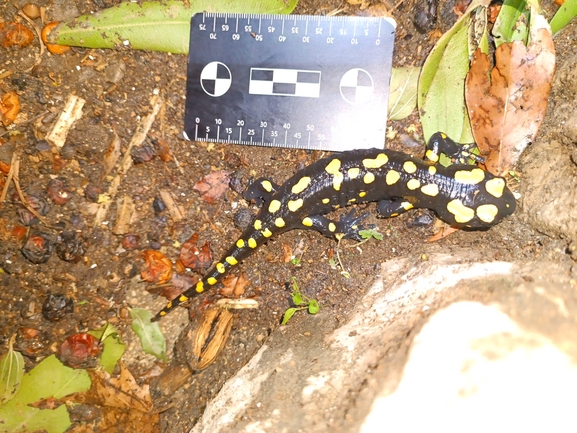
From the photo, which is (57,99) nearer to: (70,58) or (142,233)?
(70,58)

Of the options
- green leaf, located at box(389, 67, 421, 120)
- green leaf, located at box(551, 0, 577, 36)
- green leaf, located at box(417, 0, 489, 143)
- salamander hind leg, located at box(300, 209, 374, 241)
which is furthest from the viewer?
salamander hind leg, located at box(300, 209, 374, 241)

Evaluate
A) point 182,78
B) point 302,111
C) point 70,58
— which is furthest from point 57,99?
point 302,111

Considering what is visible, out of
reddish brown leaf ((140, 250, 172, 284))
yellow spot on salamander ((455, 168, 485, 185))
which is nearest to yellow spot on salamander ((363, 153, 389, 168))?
yellow spot on salamander ((455, 168, 485, 185))

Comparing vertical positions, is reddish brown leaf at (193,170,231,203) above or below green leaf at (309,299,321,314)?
above

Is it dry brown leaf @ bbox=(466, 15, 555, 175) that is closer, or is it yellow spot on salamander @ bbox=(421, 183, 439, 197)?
dry brown leaf @ bbox=(466, 15, 555, 175)

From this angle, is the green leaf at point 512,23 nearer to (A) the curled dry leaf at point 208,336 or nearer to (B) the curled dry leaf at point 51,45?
(A) the curled dry leaf at point 208,336

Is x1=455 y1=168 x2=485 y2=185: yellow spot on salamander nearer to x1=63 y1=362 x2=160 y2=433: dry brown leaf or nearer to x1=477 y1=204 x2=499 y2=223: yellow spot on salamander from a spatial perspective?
x1=477 y1=204 x2=499 y2=223: yellow spot on salamander
